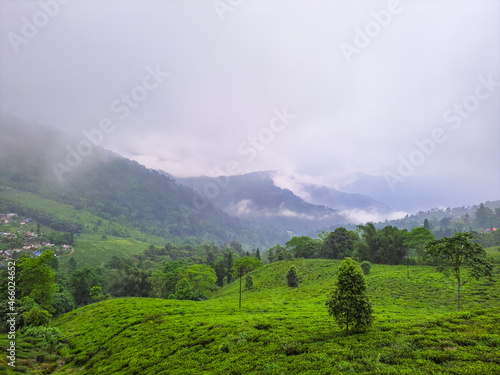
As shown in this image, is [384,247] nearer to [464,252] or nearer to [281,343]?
[464,252]

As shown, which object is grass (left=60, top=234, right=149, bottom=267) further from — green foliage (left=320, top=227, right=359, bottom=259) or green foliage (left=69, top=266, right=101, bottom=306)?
green foliage (left=320, top=227, right=359, bottom=259)

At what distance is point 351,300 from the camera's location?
52.2 feet

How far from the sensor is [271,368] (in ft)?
44.2

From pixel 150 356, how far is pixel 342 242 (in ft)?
273

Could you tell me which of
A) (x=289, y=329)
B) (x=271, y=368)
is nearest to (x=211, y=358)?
(x=271, y=368)

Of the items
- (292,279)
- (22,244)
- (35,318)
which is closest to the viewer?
(35,318)

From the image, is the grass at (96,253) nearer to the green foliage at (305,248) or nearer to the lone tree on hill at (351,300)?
the green foliage at (305,248)

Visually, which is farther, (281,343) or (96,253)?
(96,253)

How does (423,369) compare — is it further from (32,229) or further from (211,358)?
(32,229)

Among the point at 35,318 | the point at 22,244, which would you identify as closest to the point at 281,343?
the point at 35,318

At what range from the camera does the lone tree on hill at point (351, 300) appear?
15.9 metres

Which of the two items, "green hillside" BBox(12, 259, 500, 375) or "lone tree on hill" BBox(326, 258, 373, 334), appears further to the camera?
"lone tree on hill" BBox(326, 258, 373, 334)

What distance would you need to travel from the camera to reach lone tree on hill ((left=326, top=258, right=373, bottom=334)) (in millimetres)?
15898

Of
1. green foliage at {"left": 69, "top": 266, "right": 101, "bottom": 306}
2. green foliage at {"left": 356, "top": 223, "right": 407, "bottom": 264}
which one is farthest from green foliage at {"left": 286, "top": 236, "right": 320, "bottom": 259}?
green foliage at {"left": 69, "top": 266, "right": 101, "bottom": 306}
